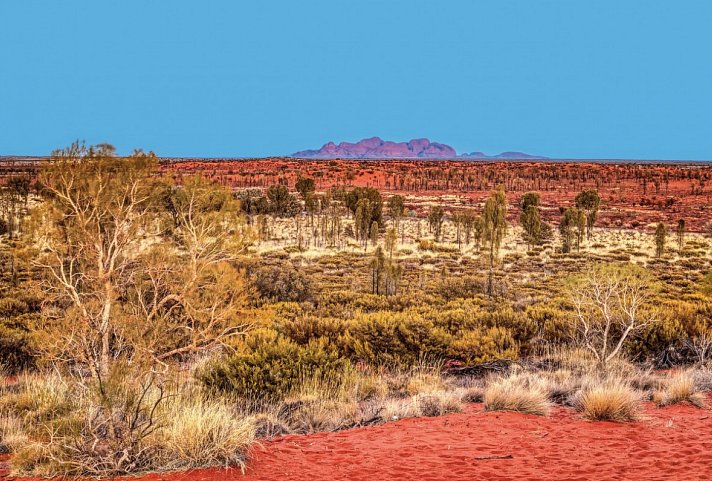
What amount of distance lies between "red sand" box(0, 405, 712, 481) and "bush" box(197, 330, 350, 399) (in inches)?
80.2

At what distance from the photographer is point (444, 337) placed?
10.8 metres

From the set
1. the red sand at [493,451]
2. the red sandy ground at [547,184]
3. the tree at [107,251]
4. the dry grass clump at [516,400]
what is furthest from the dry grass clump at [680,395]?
the red sandy ground at [547,184]

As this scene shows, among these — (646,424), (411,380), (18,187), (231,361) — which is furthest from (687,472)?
(18,187)

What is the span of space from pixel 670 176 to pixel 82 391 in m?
108

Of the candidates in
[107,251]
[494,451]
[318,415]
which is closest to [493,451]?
[494,451]

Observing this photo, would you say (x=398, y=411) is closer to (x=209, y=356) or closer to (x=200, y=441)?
(x=200, y=441)

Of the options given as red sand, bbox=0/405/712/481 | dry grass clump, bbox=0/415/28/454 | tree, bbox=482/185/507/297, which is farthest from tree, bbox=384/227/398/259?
dry grass clump, bbox=0/415/28/454

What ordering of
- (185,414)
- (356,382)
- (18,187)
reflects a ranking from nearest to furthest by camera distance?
(185,414) → (356,382) → (18,187)

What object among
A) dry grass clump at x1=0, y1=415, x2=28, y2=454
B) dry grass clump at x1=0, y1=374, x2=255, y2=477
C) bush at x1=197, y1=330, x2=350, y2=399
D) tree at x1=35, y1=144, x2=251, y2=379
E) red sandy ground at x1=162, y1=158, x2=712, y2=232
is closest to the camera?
dry grass clump at x1=0, y1=374, x2=255, y2=477

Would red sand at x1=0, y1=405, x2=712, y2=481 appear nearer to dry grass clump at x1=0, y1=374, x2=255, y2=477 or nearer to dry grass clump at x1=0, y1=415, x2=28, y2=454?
dry grass clump at x1=0, y1=374, x2=255, y2=477

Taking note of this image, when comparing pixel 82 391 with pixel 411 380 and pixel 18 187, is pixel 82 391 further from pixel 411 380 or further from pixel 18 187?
pixel 18 187

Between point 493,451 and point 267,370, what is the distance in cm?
378

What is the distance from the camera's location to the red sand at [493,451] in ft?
16.4

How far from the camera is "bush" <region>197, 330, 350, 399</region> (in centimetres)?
810
